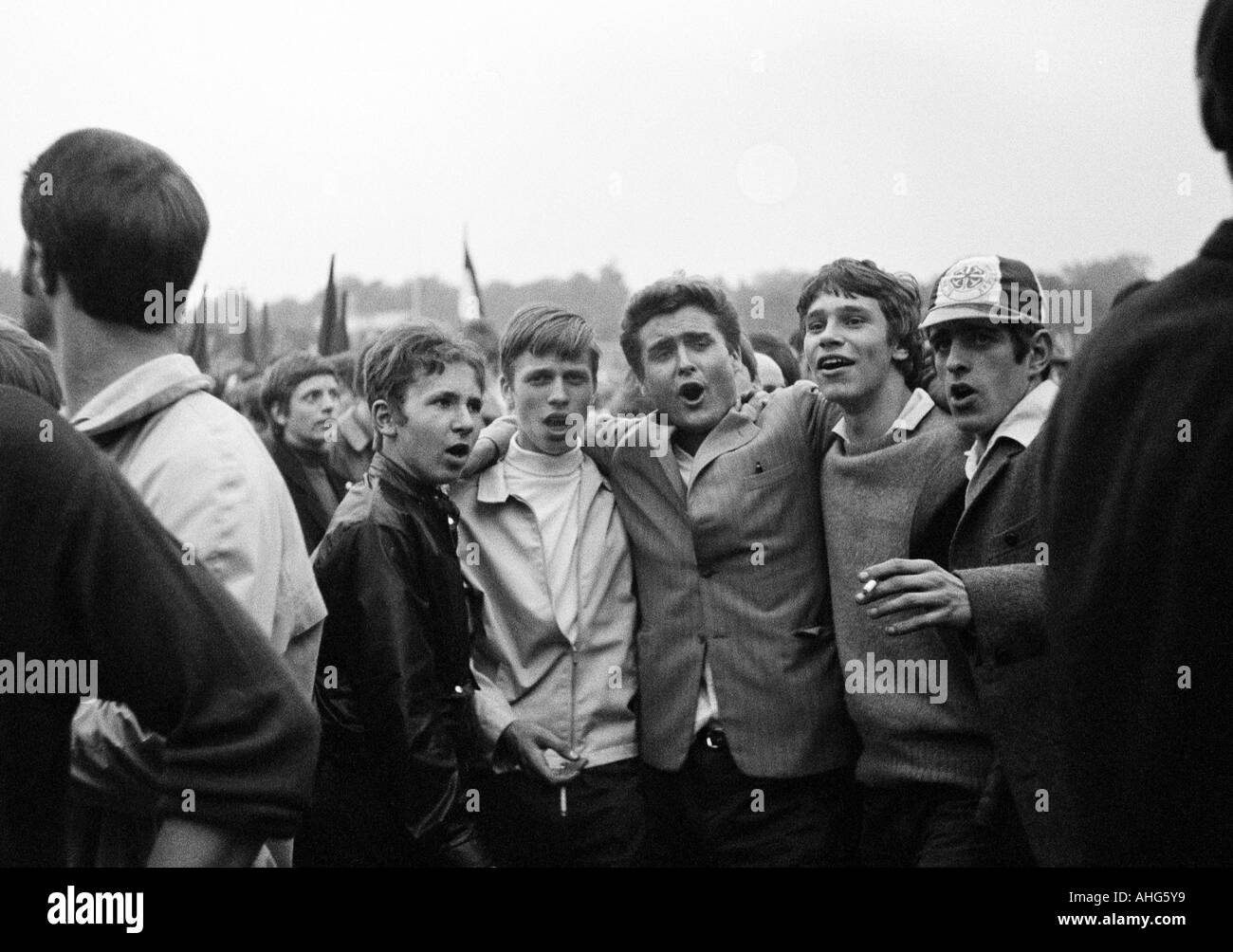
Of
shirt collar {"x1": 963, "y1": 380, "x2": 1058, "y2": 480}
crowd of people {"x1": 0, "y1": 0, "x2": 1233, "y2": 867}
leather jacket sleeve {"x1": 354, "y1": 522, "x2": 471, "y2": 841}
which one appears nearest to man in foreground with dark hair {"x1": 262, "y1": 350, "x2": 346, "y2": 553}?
crowd of people {"x1": 0, "y1": 0, "x2": 1233, "y2": 867}

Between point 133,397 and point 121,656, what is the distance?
745 millimetres

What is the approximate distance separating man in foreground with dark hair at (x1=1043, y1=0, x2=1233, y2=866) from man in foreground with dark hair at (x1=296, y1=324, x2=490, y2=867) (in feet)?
6.06

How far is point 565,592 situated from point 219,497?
1480mm

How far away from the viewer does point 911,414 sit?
3348 mm

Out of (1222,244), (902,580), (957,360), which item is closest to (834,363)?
(957,360)

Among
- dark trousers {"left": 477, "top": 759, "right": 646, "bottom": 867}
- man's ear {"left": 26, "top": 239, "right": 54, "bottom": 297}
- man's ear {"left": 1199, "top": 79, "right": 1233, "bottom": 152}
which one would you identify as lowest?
dark trousers {"left": 477, "top": 759, "right": 646, "bottom": 867}

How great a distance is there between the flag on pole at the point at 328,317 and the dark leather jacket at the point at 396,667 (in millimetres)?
4733

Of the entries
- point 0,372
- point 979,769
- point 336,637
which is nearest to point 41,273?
point 0,372

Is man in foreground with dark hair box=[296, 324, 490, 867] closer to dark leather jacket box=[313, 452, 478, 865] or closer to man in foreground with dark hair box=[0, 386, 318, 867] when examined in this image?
dark leather jacket box=[313, 452, 478, 865]

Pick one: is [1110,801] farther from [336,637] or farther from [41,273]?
[336,637]

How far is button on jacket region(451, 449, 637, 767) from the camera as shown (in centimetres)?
341

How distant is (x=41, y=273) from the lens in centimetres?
206

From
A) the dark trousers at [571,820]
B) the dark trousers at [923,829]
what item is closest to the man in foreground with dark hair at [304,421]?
the dark trousers at [571,820]

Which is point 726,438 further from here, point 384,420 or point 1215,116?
point 1215,116
